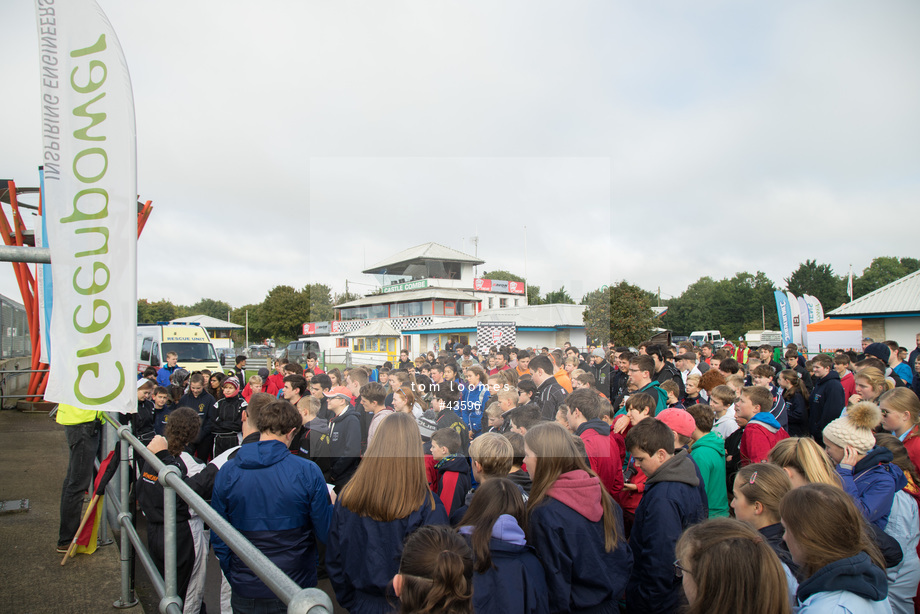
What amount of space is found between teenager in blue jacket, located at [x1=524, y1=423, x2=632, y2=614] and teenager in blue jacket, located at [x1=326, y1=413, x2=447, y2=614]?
582 millimetres

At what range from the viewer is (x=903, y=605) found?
8.86 ft

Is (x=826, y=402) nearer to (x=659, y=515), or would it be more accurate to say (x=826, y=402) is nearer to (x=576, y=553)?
(x=659, y=515)

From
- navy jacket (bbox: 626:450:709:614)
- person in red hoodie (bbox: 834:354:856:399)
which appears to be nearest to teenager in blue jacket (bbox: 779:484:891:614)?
navy jacket (bbox: 626:450:709:614)

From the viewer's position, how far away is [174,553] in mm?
2637

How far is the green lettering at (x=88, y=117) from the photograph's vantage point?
2896 millimetres

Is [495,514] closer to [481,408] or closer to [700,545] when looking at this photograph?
[700,545]

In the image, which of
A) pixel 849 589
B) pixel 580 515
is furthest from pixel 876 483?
pixel 580 515

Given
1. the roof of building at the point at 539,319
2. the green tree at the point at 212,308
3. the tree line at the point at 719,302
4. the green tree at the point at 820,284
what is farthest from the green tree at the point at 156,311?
the green tree at the point at 820,284

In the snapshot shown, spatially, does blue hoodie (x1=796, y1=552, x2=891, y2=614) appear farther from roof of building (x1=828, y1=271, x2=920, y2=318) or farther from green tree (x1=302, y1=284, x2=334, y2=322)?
roof of building (x1=828, y1=271, x2=920, y2=318)

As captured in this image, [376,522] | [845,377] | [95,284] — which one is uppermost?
[95,284]

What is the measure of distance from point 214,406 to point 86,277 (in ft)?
14.3

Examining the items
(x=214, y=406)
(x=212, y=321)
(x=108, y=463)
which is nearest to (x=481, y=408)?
(x=214, y=406)

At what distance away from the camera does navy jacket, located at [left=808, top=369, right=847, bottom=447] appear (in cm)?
670

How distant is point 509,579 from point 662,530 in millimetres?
1120
